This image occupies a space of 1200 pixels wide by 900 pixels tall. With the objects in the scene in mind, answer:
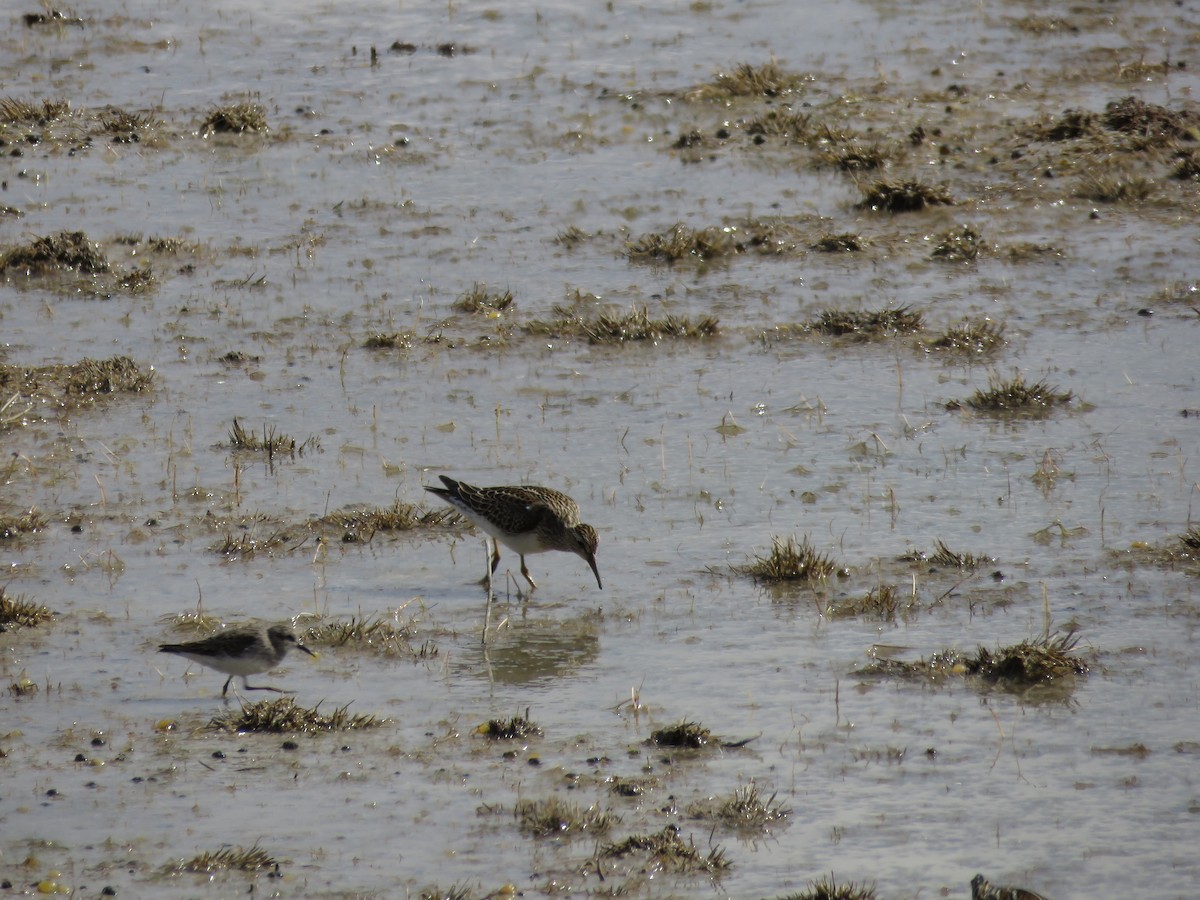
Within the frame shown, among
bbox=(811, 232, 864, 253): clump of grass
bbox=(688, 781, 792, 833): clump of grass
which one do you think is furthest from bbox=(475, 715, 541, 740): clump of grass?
bbox=(811, 232, 864, 253): clump of grass

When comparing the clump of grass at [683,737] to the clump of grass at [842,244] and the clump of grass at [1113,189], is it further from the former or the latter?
the clump of grass at [1113,189]

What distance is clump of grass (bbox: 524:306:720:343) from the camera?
13742 millimetres

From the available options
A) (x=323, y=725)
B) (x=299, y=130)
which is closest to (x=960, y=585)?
(x=323, y=725)

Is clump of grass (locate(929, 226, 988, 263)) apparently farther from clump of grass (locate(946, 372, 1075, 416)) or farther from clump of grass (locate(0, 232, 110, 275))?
clump of grass (locate(0, 232, 110, 275))

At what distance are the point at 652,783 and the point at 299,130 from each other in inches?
486

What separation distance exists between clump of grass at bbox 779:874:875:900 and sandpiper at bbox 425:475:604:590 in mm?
3182

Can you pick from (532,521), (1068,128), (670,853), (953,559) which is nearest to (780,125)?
(1068,128)

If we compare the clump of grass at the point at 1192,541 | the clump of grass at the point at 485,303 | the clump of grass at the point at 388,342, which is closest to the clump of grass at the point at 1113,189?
the clump of grass at the point at 485,303

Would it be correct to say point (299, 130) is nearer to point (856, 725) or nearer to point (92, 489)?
point (92, 489)

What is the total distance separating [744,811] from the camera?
731cm

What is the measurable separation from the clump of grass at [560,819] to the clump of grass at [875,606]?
2.52 metres

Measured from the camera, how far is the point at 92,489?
36.3 feet

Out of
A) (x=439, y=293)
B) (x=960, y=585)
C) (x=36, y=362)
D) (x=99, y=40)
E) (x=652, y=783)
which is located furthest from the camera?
(x=99, y=40)

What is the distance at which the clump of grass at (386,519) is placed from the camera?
10508 mm
